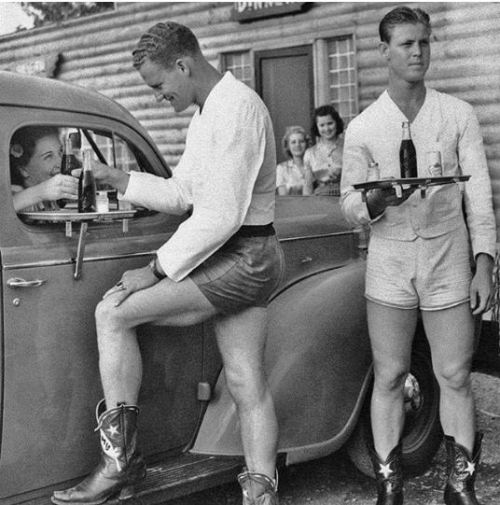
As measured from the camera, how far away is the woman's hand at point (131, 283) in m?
3.35

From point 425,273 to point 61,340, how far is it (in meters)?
1.44

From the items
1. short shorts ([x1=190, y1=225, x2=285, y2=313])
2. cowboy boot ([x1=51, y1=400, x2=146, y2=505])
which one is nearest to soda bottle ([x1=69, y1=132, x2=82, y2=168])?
short shorts ([x1=190, y1=225, x2=285, y2=313])

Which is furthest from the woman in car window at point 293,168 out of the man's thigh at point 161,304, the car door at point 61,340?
the man's thigh at point 161,304

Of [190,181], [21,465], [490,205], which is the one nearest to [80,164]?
[190,181]

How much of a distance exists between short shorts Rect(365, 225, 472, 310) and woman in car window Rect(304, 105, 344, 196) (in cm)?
432

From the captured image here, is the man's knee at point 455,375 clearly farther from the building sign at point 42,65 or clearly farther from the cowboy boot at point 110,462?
the building sign at point 42,65

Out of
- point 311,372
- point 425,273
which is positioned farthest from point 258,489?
point 425,273

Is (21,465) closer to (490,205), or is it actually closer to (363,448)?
(363,448)

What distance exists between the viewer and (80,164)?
371 centimetres

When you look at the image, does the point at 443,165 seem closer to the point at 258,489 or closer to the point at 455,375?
the point at 455,375

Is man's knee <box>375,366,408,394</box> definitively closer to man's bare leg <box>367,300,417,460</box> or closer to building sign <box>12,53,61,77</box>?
man's bare leg <box>367,300,417,460</box>

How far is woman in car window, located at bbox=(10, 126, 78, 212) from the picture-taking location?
3334mm

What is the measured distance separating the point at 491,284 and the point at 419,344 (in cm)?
87

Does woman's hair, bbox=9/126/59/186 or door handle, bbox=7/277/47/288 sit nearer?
door handle, bbox=7/277/47/288
